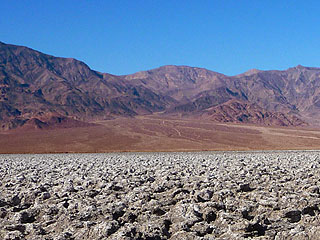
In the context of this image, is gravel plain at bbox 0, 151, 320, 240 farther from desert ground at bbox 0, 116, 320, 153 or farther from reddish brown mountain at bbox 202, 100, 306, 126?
reddish brown mountain at bbox 202, 100, 306, 126

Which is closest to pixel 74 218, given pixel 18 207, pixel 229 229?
pixel 18 207

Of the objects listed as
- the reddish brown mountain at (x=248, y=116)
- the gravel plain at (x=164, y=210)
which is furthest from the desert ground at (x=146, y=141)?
the reddish brown mountain at (x=248, y=116)

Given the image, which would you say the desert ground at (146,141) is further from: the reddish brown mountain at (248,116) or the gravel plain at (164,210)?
the reddish brown mountain at (248,116)

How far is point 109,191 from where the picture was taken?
9969mm

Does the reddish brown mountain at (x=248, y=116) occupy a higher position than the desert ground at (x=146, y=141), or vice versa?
the reddish brown mountain at (x=248, y=116)

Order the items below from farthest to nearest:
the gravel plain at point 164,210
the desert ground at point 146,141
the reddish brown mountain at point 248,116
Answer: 1. the reddish brown mountain at point 248,116
2. the desert ground at point 146,141
3. the gravel plain at point 164,210

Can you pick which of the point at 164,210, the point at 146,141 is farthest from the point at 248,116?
the point at 164,210

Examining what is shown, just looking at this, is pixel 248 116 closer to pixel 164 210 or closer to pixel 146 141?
pixel 146 141

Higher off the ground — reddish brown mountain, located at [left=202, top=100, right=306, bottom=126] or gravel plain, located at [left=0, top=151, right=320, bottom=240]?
reddish brown mountain, located at [left=202, top=100, right=306, bottom=126]

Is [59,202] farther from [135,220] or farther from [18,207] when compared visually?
[135,220]

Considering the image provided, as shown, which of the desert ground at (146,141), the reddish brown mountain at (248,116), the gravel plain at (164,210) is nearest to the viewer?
the gravel plain at (164,210)

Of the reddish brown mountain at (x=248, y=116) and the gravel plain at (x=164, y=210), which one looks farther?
the reddish brown mountain at (x=248, y=116)

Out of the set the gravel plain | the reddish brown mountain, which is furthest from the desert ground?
the reddish brown mountain

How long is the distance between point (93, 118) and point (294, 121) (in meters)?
77.3
